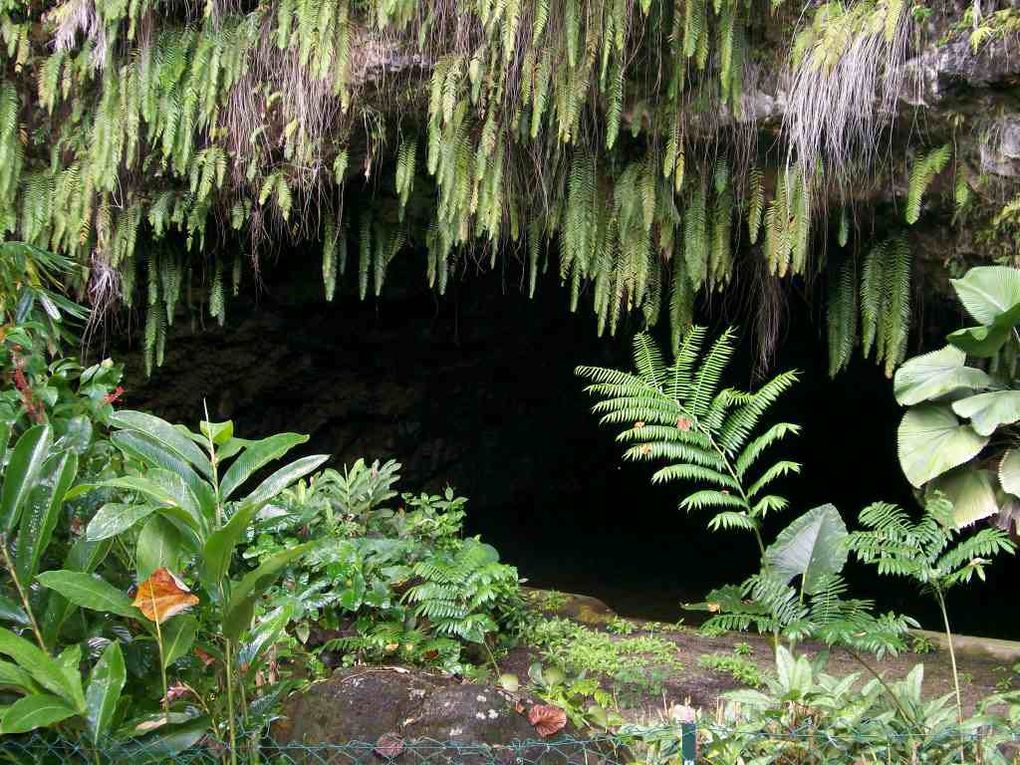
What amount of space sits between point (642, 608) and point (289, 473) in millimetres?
5661

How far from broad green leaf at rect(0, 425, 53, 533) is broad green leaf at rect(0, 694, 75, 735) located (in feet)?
1.84

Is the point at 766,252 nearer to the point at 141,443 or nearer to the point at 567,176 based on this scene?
the point at 567,176

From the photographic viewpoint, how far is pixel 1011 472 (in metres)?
4.19

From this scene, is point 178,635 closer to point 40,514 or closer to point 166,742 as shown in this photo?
point 166,742

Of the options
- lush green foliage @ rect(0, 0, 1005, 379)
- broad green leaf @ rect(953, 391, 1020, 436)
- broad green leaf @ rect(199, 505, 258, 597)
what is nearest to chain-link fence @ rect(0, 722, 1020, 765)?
broad green leaf @ rect(199, 505, 258, 597)

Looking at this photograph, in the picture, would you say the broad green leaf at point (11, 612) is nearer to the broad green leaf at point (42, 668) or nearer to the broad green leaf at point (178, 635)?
the broad green leaf at point (42, 668)

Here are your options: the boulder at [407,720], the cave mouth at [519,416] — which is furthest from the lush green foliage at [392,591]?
the cave mouth at [519,416]

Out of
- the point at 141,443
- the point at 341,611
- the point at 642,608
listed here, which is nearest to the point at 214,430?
the point at 141,443

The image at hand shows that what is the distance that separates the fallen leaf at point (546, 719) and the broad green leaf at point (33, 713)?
149cm

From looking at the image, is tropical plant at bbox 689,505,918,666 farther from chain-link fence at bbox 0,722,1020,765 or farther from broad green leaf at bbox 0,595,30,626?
broad green leaf at bbox 0,595,30,626

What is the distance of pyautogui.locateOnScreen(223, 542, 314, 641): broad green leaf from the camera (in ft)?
8.21

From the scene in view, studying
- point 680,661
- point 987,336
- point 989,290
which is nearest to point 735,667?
point 680,661

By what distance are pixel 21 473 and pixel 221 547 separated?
669mm

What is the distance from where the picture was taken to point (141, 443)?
2.67 metres
